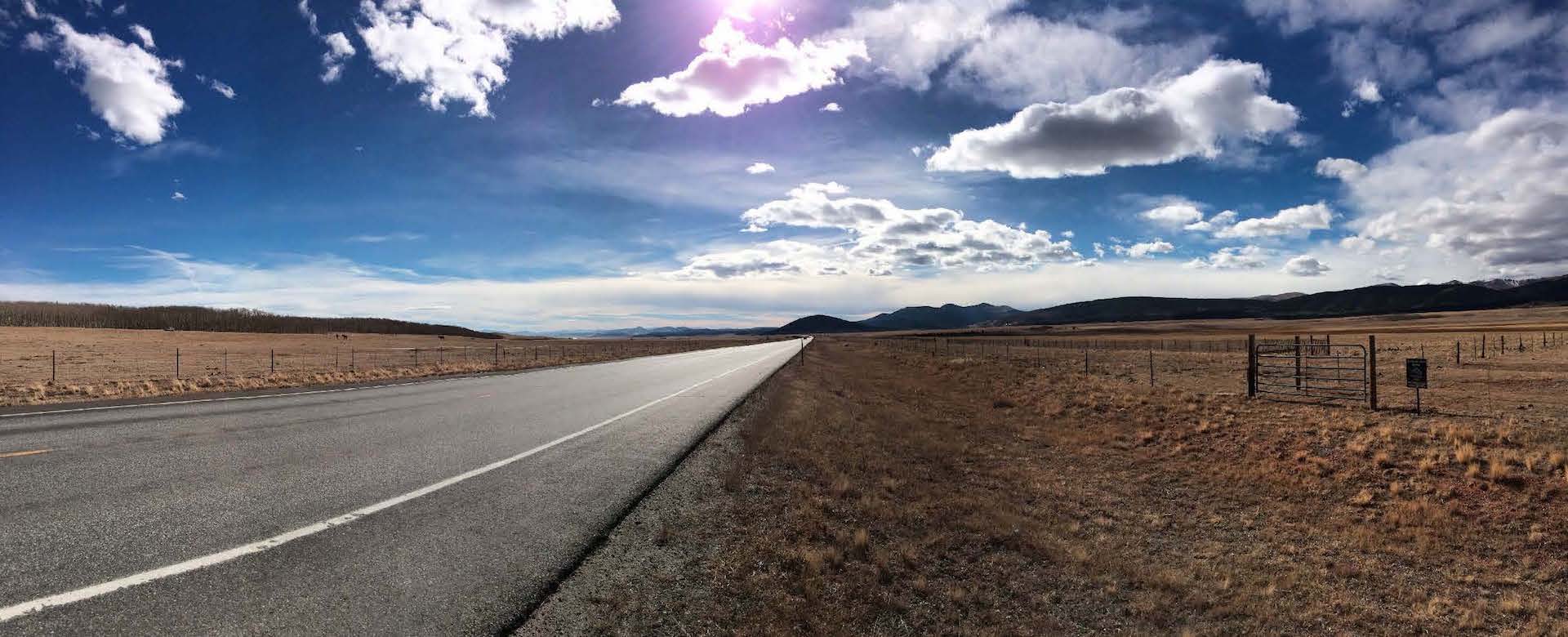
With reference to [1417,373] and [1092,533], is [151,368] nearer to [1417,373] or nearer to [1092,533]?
[1092,533]

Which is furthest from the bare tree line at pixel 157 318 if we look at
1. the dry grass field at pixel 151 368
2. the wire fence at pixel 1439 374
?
the wire fence at pixel 1439 374

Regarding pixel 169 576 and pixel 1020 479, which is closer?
pixel 169 576

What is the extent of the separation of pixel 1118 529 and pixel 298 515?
10504 mm

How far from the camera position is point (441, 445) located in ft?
34.3

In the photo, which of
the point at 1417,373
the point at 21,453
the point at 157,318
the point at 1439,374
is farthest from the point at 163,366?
the point at 157,318

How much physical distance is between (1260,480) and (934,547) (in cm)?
1018

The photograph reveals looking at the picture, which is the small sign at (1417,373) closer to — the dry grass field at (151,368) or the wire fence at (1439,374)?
the wire fence at (1439,374)

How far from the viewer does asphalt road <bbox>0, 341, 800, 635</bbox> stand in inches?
172

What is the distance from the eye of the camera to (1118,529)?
10078 mm

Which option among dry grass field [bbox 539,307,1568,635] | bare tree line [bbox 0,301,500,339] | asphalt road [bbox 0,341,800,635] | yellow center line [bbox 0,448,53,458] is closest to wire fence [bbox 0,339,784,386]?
yellow center line [bbox 0,448,53,458]

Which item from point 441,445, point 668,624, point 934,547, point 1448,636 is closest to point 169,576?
point 668,624

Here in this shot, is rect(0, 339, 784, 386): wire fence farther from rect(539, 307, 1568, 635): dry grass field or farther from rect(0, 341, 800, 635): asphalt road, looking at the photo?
rect(539, 307, 1568, 635): dry grass field

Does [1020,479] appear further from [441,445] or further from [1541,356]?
[1541,356]

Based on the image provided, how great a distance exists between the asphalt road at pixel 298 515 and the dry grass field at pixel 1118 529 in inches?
42.2
